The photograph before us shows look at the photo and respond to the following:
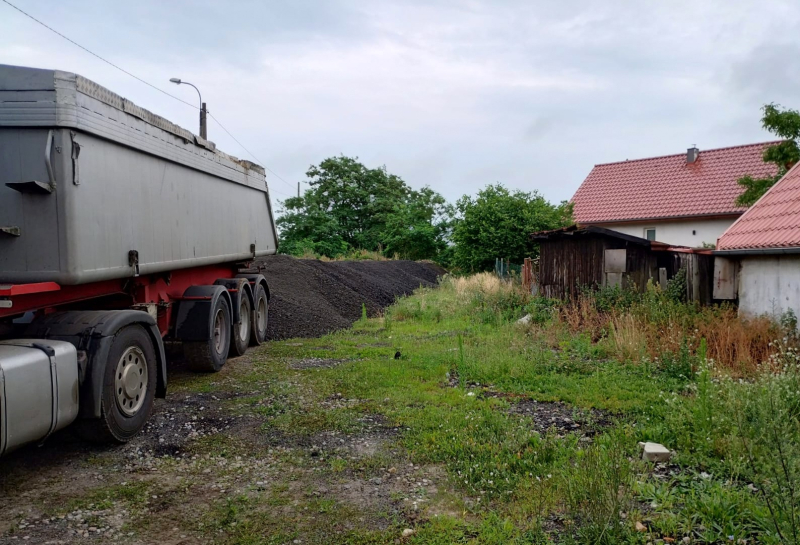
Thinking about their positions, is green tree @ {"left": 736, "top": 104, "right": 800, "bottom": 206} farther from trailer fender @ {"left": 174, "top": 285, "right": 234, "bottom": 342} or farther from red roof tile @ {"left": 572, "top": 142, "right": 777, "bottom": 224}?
trailer fender @ {"left": 174, "top": 285, "right": 234, "bottom": 342}

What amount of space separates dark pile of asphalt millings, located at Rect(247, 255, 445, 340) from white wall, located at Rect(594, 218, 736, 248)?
1137cm

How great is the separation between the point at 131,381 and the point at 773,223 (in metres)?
10.7

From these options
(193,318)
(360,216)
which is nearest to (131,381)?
(193,318)

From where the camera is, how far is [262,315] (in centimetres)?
1151

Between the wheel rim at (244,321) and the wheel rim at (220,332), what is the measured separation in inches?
39.2

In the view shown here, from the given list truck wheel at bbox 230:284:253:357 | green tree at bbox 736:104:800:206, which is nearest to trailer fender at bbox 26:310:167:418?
truck wheel at bbox 230:284:253:357

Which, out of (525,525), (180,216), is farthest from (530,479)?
(180,216)

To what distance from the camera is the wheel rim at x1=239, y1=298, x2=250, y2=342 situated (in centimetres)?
1011

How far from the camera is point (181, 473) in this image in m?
4.77

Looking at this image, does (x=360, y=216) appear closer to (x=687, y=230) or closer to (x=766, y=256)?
(x=687, y=230)

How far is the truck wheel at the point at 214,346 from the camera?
A: 8141mm

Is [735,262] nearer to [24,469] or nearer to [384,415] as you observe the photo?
[384,415]

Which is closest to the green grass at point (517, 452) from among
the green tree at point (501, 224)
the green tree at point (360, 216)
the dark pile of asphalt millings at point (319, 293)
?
the dark pile of asphalt millings at point (319, 293)

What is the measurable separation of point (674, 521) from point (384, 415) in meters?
3.29
